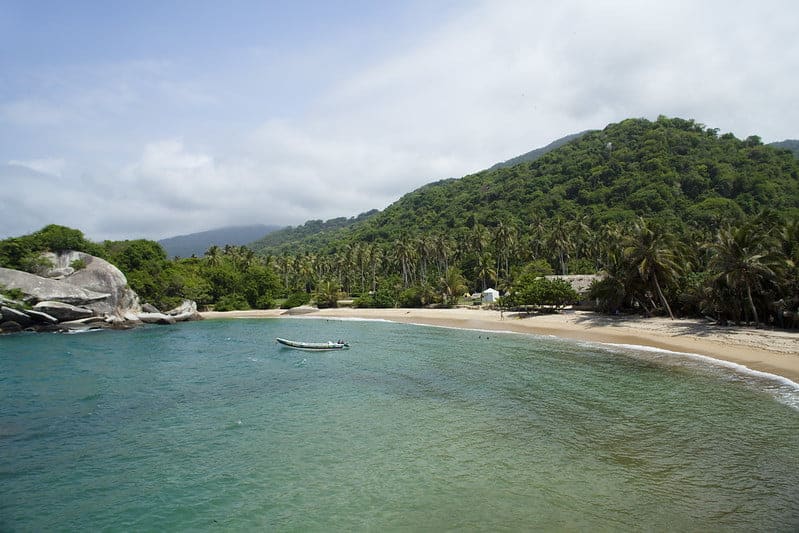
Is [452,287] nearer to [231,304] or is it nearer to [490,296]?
[490,296]

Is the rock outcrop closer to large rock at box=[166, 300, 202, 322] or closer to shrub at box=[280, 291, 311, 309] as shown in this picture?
large rock at box=[166, 300, 202, 322]

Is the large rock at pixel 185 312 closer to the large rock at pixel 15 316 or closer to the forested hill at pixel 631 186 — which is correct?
the large rock at pixel 15 316

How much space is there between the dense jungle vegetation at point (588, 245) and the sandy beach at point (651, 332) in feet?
9.13

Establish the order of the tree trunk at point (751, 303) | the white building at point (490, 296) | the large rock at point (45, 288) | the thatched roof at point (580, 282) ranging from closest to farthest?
the tree trunk at point (751, 303), the large rock at point (45, 288), the thatched roof at point (580, 282), the white building at point (490, 296)

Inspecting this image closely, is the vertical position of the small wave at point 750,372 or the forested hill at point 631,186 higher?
the forested hill at point 631,186

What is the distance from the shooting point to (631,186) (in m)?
117

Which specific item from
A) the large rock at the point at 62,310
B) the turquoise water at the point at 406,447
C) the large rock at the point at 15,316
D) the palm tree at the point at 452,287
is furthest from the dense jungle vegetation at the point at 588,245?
the turquoise water at the point at 406,447

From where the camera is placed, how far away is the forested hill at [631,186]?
103000mm

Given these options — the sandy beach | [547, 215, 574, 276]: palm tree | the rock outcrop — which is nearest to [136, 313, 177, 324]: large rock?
the rock outcrop

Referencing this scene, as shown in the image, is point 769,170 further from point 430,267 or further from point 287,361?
point 287,361

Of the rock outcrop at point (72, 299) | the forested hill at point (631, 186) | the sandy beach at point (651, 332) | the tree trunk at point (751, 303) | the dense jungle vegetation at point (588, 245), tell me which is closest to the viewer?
the sandy beach at point (651, 332)

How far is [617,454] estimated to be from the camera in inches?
608

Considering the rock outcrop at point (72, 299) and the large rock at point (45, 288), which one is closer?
the large rock at point (45, 288)

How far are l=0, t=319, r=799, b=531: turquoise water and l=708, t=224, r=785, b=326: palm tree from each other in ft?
33.9
